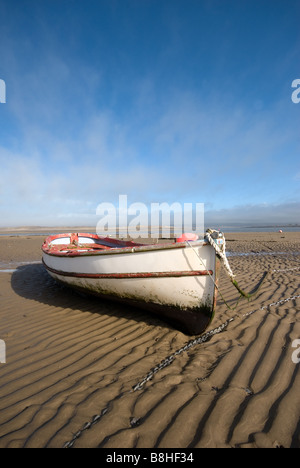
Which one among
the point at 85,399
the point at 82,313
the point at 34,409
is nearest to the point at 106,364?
the point at 85,399

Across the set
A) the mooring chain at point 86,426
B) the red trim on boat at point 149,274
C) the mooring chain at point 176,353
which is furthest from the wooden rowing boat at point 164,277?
the mooring chain at point 86,426

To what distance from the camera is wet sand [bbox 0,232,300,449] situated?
2.02m

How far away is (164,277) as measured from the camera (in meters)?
3.72

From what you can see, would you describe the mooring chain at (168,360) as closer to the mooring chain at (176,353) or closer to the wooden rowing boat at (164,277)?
the mooring chain at (176,353)

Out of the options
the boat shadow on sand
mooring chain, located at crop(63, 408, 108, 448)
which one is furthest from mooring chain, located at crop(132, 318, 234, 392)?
the boat shadow on sand

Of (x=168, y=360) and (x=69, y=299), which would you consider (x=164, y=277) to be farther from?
(x=69, y=299)

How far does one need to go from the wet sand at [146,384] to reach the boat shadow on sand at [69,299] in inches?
2.5

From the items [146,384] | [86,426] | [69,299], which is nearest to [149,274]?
[146,384]

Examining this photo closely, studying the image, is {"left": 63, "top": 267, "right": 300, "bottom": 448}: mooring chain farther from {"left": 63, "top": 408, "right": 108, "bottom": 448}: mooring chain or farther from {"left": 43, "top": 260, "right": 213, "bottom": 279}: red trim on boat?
{"left": 43, "top": 260, "right": 213, "bottom": 279}: red trim on boat

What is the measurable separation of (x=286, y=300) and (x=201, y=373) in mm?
3574

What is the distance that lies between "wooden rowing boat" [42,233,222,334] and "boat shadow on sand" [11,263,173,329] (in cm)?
48

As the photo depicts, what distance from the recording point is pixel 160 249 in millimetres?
3686

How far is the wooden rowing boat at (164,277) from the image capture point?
3469 mm
